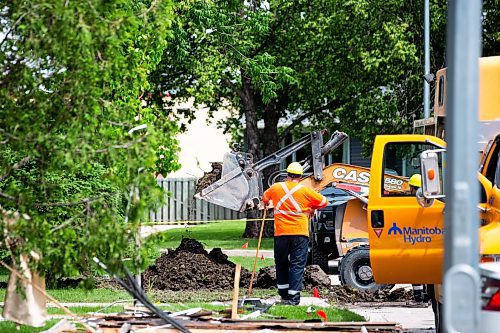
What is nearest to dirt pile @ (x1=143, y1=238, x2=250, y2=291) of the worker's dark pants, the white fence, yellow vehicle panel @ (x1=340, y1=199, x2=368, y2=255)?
yellow vehicle panel @ (x1=340, y1=199, x2=368, y2=255)

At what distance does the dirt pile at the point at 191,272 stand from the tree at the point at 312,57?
9.38 m

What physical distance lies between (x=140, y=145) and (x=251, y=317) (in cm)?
400

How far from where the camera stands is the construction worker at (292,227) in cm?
1584

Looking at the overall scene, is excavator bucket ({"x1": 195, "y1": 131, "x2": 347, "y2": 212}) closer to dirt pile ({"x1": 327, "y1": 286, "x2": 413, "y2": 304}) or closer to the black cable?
dirt pile ({"x1": 327, "y1": 286, "x2": 413, "y2": 304})

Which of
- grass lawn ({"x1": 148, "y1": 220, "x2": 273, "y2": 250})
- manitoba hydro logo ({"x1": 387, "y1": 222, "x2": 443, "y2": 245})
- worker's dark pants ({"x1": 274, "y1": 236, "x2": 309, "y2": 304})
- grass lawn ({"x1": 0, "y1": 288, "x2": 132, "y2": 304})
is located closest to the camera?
manitoba hydro logo ({"x1": 387, "y1": 222, "x2": 443, "y2": 245})

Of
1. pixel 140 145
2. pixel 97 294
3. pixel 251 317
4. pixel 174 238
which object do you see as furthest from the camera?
pixel 174 238

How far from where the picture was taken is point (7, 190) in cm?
917

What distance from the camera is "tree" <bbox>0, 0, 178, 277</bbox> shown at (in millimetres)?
8297

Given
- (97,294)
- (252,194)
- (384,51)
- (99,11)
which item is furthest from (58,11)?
(384,51)

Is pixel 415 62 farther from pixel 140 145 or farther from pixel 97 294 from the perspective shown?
pixel 140 145

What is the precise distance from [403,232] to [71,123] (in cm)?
479

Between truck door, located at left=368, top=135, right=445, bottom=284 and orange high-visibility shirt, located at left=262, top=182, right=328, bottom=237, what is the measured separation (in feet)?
11.3

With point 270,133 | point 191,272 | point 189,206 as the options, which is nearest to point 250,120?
point 270,133

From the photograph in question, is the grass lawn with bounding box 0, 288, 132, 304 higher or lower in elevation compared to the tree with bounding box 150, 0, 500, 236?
lower
